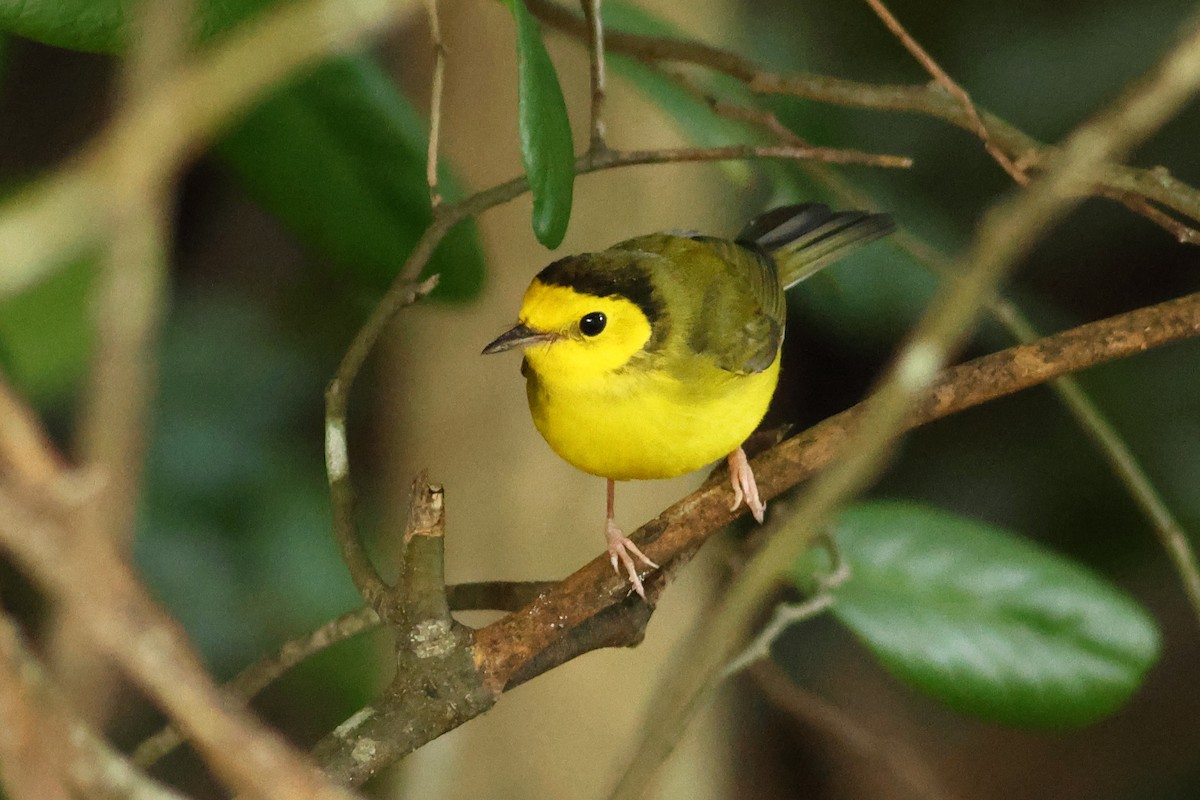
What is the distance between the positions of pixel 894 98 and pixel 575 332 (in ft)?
1.79

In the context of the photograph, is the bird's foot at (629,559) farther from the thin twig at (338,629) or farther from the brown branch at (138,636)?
the brown branch at (138,636)


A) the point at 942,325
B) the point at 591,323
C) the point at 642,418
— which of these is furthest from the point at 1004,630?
Answer: the point at 942,325

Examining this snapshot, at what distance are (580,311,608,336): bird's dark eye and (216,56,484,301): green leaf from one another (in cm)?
17

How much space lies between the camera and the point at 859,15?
325cm

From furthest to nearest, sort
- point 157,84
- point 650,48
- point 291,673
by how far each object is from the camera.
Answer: point 291,673, point 650,48, point 157,84

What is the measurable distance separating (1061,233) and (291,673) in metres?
2.17

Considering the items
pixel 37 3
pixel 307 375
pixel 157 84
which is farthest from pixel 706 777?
pixel 157 84

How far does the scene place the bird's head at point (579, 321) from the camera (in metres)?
1.76

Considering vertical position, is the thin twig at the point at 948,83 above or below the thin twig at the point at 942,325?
above

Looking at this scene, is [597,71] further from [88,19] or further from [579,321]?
[88,19]

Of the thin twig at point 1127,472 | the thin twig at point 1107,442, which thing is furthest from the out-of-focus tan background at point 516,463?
the thin twig at point 1127,472

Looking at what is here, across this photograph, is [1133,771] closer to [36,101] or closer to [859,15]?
[859,15]

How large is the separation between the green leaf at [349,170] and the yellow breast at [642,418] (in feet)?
0.76

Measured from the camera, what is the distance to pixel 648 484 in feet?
8.69
